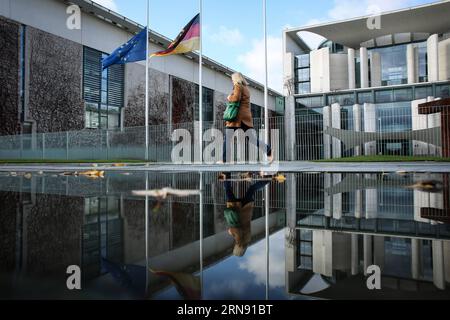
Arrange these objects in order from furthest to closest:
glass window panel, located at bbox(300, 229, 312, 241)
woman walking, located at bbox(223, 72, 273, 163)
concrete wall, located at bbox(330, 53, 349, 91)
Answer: concrete wall, located at bbox(330, 53, 349, 91) < woman walking, located at bbox(223, 72, 273, 163) < glass window panel, located at bbox(300, 229, 312, 241)

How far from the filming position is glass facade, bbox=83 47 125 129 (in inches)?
952

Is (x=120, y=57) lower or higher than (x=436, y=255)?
higher

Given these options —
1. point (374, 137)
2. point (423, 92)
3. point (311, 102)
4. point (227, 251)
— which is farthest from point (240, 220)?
point (423, 92)

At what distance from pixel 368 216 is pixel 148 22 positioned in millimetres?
19567

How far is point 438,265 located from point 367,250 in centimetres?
29

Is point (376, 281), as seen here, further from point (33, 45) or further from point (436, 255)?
point (33, 45)

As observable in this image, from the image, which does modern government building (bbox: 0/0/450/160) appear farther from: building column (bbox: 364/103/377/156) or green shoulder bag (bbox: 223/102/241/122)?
green shoulder bag (bbox: 223/102/241/122)

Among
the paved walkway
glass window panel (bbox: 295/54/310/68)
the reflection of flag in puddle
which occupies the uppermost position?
glass window panel (bbox: 295/54/310/68)

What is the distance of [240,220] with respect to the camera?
7.38ft

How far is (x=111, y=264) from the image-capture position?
1.42 metres

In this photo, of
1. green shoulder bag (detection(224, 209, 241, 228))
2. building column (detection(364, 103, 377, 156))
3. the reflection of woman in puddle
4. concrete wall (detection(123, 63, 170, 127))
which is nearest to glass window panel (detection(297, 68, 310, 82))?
building column (detection(364, 103, 377, 156))

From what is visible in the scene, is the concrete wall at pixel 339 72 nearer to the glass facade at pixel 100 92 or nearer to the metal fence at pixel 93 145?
the metal fence at pixel 93 145

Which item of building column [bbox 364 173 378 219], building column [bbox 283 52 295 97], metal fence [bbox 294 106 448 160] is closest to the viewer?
building column [bbox 364 173 378 219]
